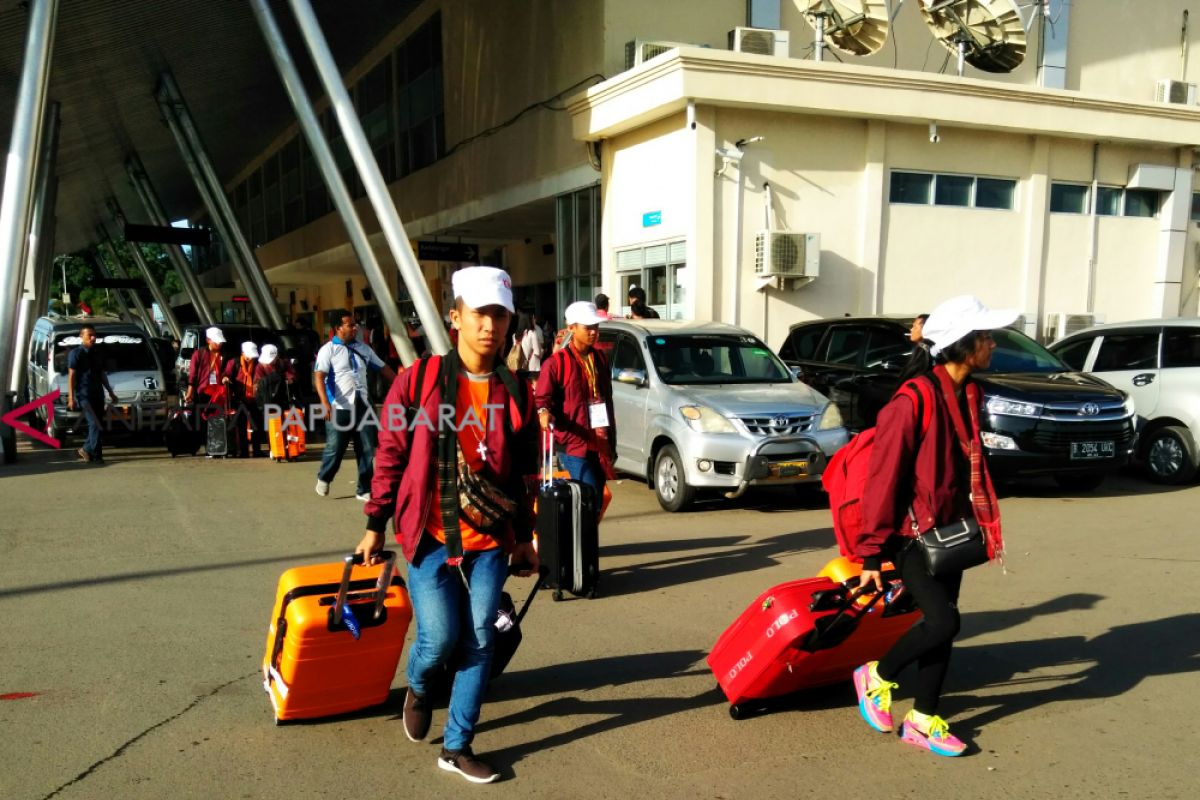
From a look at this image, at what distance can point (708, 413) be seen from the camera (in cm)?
915

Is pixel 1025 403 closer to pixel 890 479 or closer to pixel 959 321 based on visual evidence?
pixel 959 321

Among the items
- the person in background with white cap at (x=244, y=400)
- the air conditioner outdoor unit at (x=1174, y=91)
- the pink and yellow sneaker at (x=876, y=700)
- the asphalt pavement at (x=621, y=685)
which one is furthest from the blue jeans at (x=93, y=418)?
the air conditioner outdoor unit at (x=1174, y=91)

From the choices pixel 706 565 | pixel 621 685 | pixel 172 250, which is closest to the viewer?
pixel 621 685

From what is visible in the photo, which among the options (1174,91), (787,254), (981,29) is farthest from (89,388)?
(1174,91)

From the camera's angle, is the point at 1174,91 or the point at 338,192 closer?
the point at 338,192

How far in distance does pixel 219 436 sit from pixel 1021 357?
10.6 m

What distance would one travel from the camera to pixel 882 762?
13.0ft

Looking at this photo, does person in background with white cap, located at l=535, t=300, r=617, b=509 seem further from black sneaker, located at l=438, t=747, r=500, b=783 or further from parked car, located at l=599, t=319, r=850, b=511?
black sneaker, located at l=438, t=747, r=500, b=783

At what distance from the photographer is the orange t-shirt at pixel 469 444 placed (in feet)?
12.1

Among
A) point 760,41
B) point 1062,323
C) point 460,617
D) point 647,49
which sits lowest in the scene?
point 460,617

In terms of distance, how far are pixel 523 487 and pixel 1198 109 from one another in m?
18.8

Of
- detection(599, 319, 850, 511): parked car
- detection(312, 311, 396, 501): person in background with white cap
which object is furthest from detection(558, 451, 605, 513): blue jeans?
detection(312, 311, 396, 501): person in background with white cap

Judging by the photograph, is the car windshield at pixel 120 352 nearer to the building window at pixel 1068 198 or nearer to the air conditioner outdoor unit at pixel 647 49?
the air conditioner outdoor unit at pixel 647 49

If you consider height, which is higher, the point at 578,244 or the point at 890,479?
the point at 578,244
